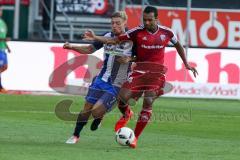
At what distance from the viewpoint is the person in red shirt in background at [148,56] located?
43.0ft

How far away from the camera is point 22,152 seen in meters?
Result: 11.8

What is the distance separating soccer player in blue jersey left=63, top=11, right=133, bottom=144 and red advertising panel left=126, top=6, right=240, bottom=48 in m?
17.6

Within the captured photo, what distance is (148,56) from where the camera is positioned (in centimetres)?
1333

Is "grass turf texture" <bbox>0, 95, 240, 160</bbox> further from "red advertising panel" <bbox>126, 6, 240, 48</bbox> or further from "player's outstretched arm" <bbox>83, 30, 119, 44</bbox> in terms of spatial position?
"red advertising panel" <bbox>126, 6, 240, 48</bbox>

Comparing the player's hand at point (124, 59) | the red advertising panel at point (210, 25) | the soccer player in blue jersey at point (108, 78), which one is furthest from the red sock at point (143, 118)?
the red advertising panel at point (210, 25)

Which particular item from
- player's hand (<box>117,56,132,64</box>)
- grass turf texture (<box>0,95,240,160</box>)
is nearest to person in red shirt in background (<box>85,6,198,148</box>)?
player's hand (<box>117,56,132,64</box>)

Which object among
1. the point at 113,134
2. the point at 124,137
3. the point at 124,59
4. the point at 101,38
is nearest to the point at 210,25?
the point at 113,134

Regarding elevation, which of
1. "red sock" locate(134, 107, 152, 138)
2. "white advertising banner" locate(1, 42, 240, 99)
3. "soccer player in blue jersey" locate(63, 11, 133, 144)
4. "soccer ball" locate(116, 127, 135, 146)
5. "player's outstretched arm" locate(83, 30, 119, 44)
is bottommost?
"white advertising banner" locate(1, 42, 240, 99)

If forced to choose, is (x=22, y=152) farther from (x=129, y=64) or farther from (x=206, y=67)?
(x=206, y=67)

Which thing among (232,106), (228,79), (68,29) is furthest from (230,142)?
(68,29)

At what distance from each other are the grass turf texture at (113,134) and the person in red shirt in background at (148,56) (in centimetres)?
62

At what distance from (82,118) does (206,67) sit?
11.9 metres

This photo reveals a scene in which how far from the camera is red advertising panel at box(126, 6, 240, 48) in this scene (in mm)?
31464

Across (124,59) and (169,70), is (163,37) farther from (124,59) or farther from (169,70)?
(169,70)
